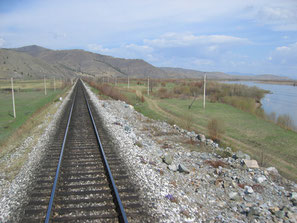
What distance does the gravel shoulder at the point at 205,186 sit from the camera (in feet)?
19.4

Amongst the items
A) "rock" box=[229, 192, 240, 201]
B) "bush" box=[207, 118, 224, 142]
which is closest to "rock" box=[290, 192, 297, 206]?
"rock" box=[229, 192, 240, 201]

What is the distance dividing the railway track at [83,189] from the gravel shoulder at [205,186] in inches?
18.2

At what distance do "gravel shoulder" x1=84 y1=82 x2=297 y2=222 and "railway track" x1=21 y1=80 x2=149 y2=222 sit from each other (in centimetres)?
46

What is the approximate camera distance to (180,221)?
17.3ft

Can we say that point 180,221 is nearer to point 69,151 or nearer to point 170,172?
point 170,172

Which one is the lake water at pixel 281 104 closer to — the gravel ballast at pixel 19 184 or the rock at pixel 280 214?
the rock at pixel 280 214

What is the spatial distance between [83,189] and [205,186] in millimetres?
3635

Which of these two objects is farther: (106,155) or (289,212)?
(106,155)

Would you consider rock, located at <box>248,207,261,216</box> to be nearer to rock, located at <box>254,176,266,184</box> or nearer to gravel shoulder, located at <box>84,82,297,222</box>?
gravel shoulder, located at <box>84,82,297,222</box>

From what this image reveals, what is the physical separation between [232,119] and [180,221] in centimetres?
1958

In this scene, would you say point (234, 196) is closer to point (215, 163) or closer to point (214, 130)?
point (215, 163)

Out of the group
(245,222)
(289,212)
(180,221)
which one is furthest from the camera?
(289,212)

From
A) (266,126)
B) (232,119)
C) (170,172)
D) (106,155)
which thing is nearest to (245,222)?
(170,172)

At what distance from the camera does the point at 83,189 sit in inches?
253
